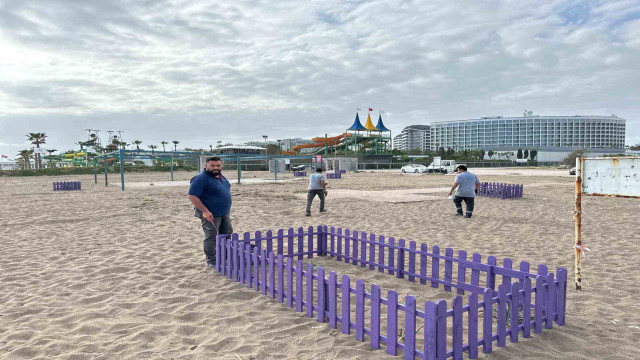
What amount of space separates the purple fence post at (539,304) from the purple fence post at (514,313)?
0.33m

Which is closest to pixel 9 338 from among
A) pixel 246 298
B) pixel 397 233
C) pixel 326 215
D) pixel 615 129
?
pixel 246 298

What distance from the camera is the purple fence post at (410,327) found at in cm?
319

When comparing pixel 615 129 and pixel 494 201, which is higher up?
pixel 615 129

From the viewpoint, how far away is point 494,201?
15.6m

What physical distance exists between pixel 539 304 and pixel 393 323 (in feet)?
5.22

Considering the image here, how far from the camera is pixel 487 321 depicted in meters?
3.41

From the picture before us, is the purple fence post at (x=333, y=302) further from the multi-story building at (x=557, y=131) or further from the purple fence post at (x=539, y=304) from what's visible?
the multi-story building at (x=557, y=131)

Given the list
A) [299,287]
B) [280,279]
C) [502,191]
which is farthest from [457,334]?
[502,191]

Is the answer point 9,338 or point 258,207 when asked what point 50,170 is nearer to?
point 258,207

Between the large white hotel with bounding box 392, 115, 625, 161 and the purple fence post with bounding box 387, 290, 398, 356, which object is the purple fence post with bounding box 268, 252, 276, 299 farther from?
the large white hotel with bounding box 392, 115, 625, 161

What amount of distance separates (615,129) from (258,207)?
234m

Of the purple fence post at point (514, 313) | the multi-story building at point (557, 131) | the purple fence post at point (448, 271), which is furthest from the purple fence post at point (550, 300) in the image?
the multi-story building at point (557, 131)

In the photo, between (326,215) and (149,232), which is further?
(326,215)

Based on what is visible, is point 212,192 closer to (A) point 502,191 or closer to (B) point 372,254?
(B) point 372,254
